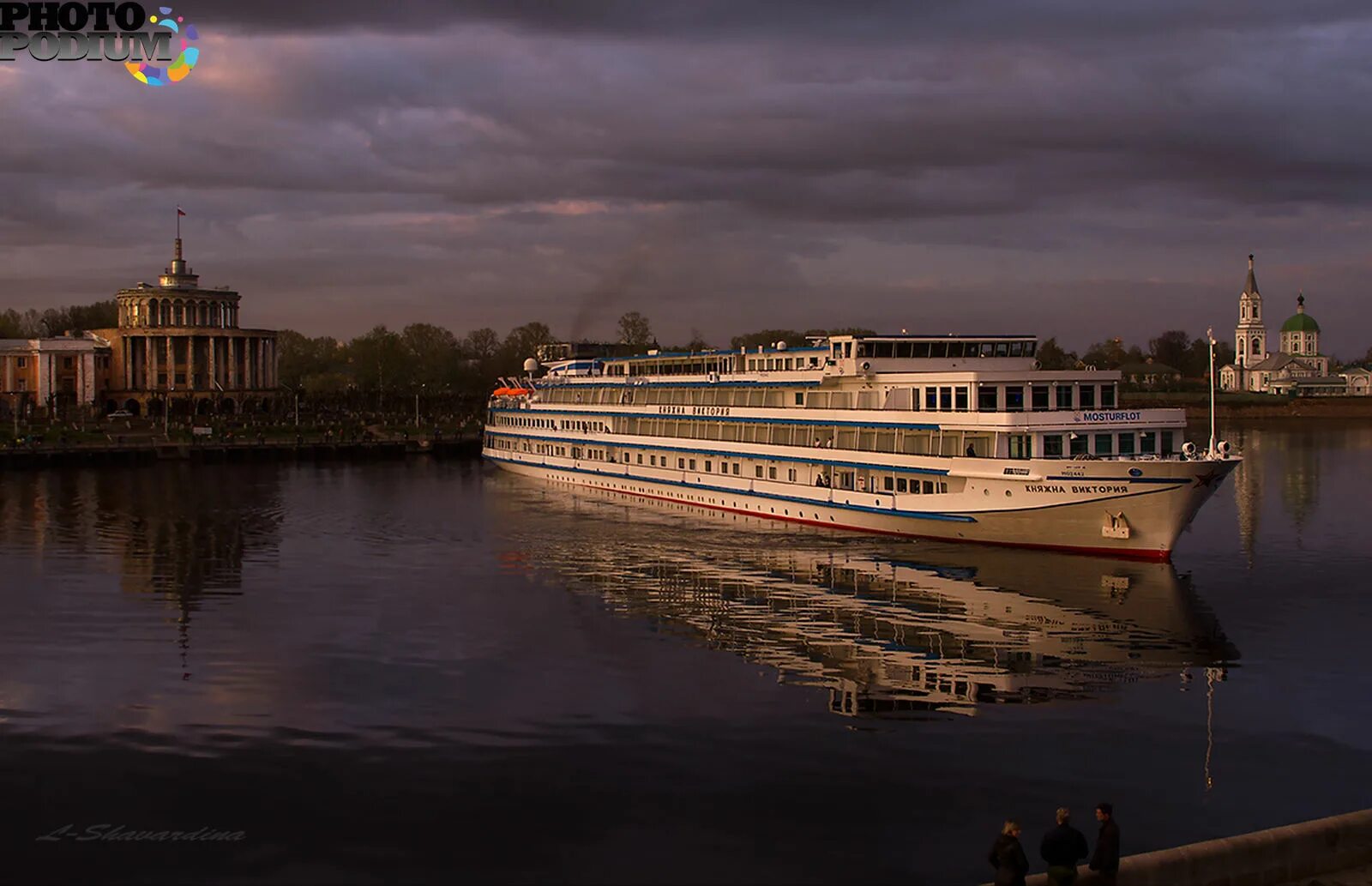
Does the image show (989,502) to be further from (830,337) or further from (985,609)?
(830,337)

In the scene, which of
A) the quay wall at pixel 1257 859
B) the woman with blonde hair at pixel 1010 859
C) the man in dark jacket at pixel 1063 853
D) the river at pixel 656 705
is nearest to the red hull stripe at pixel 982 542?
the river at pixel 656 705

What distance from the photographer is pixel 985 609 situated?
4009 centimetres

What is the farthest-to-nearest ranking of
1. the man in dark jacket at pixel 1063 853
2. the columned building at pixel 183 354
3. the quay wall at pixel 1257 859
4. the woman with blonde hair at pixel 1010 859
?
the columned building at pixel 183 354 < the quay wall at pixel 1257 859 < the man in dark jacket at pixel 1063 853 < the woman with blonde hair at pixel 1010 859

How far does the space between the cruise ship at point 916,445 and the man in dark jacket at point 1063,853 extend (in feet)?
98.6

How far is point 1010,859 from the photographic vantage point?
16.5 metres

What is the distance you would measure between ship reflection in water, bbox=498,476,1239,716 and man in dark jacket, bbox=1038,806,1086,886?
11.5m

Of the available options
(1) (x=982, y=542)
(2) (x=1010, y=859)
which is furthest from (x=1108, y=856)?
(1) (x=982, y=542)

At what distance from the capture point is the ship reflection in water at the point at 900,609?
1260 inches

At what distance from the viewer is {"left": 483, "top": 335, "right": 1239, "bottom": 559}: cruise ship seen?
46.7m

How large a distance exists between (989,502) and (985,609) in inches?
374

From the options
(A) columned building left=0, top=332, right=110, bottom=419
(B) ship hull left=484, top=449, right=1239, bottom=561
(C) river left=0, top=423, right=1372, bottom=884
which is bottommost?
(C) river left=0, top=423, right=1372, bottom=884

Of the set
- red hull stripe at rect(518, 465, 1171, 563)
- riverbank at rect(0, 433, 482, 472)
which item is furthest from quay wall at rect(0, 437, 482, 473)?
red hull stripe at rect(518, 465, 1171, 563)

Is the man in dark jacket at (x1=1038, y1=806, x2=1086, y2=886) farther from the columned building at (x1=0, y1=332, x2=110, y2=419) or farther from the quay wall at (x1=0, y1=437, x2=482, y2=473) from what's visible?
the columned building at (x1=0, y1=332, x2=110, y2=419)

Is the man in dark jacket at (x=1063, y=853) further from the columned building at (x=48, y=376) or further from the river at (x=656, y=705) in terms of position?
the columned building at (x=48, y=376)
